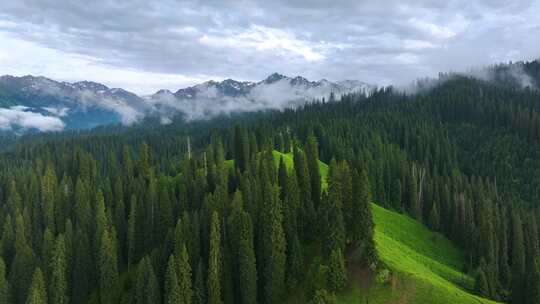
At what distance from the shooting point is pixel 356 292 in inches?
2589

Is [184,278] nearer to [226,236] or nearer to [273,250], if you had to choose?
[226,236]

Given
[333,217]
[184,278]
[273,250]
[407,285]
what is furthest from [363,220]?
[184,278]

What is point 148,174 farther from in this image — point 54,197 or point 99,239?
point 99,239

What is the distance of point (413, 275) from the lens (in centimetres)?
6594

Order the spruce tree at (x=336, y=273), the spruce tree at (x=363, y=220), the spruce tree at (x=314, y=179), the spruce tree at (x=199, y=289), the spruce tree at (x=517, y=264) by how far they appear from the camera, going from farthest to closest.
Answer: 1. the spruce tree at (x=314, y=179)
2. the spruce tree at (x=517, y=264)
3. the spruce tree at (x=199, y=289)
4. the spruce tree at (x=363, y=220)
5. the spruce tree at (x=336, y=273)

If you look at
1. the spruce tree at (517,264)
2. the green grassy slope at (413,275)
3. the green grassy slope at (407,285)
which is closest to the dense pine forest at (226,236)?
the spruce tree at (517,264)

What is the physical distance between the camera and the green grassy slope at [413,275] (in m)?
62.6

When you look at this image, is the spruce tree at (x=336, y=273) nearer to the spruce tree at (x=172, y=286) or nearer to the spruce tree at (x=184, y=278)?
the spruce tree at (x=184, y=278)

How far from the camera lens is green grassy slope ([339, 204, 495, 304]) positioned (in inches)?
2466

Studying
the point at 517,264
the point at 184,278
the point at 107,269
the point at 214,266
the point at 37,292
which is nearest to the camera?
the point at 184,278

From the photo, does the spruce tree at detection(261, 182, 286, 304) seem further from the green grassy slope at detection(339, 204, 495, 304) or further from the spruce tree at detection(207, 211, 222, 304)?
the green grassy slope at detection(339, 204, 495, 304)

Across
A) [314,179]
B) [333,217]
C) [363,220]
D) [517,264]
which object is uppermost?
[314,179]

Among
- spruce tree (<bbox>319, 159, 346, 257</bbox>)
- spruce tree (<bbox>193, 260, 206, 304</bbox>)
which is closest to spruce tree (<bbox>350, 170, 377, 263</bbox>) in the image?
spruce tree (<bbox>319, 159, 346, 257</bbox>)

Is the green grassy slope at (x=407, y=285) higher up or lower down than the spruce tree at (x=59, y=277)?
higher up
